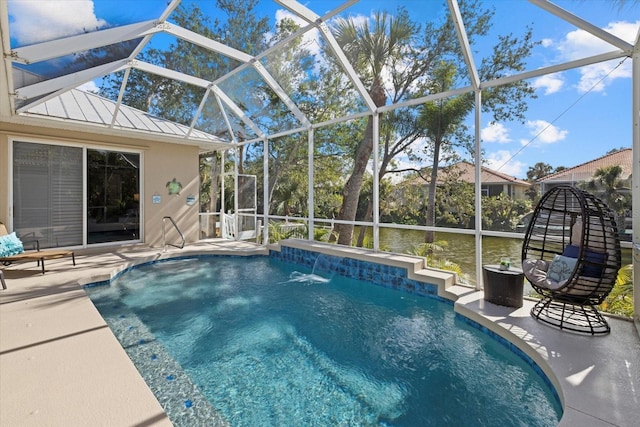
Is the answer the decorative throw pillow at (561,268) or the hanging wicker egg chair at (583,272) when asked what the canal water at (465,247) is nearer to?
the hanging wicker egg chair at (583,272)

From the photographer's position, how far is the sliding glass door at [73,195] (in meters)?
7.67

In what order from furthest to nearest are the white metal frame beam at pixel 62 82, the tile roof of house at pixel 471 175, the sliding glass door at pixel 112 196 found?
the sliding glass door at pixel 112 196 < the tile roof of house at pixel 471 175 < the white metal frame beam at pixel 62 82

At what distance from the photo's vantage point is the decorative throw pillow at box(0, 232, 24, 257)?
6.27 meters

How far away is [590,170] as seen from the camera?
187 inches

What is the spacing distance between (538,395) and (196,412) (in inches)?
113

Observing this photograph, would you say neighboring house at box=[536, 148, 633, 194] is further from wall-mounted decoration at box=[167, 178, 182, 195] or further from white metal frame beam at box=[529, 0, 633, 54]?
wall-mounted decoration at box=[167, 178, 182, 195]

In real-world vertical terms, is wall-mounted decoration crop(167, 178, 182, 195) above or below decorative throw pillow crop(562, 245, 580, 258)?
above

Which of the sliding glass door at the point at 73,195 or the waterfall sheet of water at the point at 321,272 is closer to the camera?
the waterfall sheet of water at the point at 321,272

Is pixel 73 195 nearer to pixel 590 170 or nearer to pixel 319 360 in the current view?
pixel 319 360

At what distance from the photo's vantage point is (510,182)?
619 cm

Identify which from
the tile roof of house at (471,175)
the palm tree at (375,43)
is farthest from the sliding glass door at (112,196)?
the tile roof of house at (471,175)

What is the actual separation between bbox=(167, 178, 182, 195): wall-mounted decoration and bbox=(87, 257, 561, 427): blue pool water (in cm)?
449

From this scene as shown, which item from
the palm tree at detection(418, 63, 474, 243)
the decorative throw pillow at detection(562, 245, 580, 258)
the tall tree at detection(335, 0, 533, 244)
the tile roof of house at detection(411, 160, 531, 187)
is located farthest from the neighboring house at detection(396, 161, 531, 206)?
the decorative throw pillow at detection(562, 245, 580, 258)

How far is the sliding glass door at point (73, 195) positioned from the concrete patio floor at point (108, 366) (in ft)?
12.2
